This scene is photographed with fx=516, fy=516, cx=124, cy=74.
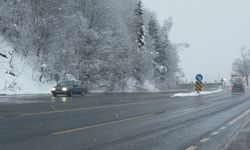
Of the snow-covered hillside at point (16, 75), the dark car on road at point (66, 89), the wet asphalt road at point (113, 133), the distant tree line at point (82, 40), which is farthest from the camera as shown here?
the distant tree line at point (82, 40)

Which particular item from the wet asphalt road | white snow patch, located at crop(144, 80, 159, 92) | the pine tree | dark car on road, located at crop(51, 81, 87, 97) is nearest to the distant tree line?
the pine tree

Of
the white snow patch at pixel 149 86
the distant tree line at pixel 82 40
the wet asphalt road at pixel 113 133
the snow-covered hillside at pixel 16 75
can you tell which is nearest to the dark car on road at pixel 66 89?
the snow-covered hillside at pixel 16 75

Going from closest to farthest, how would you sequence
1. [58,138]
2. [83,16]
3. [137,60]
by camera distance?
[58,138] → [83,16] → [137,60]

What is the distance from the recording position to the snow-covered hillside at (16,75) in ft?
172

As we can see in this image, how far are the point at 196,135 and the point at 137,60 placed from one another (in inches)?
2789

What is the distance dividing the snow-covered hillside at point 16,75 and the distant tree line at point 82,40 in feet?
3.06

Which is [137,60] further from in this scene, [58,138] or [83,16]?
[58,138]

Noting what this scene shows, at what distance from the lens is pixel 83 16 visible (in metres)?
72.7

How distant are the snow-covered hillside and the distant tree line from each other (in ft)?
3.06

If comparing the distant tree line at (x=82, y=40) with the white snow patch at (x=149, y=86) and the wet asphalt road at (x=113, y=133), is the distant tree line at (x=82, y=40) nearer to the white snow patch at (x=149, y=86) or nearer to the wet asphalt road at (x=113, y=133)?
the white snow patch at (x=149, y=86)

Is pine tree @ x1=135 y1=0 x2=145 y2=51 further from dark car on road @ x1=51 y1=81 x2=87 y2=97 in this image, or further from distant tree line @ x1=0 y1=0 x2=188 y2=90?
dark car on road @ x1=51 y1=81 x2=87 y2=97

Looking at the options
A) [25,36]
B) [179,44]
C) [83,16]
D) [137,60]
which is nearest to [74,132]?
[25,36]

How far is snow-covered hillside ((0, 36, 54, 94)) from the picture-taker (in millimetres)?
52438

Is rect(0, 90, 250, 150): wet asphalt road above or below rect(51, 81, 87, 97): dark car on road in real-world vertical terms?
below
